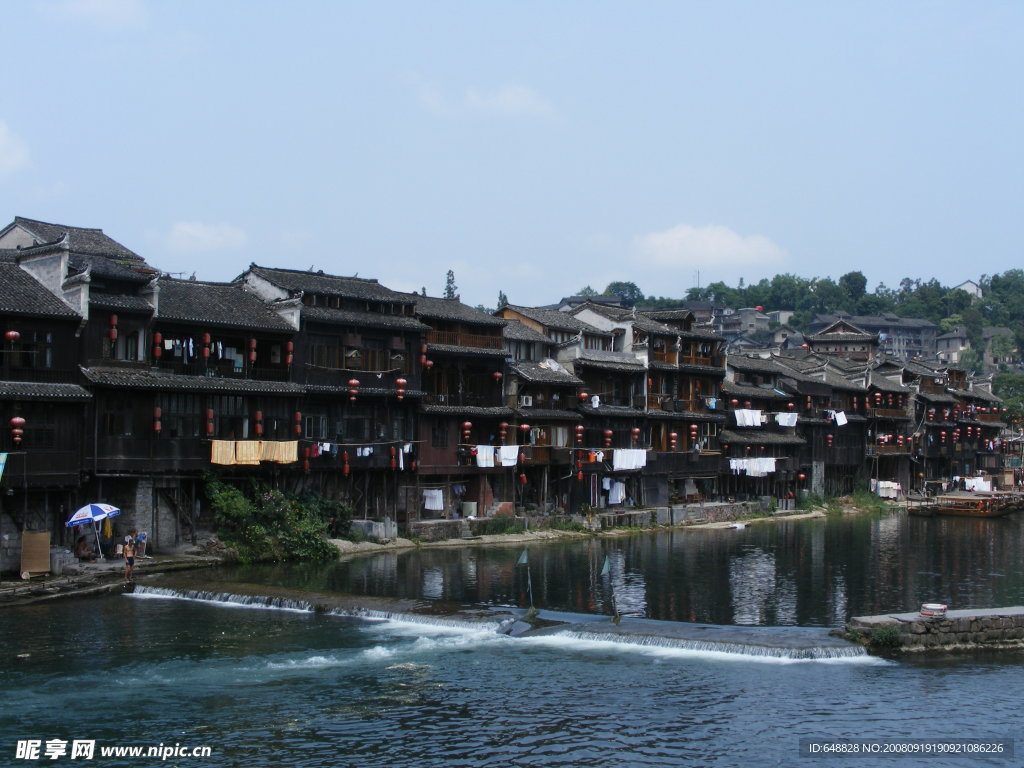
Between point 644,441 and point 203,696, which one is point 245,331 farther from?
point 644,441

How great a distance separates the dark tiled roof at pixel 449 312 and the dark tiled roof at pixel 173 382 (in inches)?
433

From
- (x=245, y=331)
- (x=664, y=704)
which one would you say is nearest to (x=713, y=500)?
(x=245, y=331)

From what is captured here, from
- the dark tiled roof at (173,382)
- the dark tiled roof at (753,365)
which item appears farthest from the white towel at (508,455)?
the dark tiled roof at (753,365)

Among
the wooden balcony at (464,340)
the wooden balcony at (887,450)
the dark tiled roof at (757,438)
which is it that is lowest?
the wooden balcony at (887,450)

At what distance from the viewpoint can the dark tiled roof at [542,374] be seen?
6391 cm

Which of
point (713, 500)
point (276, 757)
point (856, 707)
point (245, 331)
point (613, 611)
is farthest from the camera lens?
point (713, 500)

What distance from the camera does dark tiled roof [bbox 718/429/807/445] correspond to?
268 feet

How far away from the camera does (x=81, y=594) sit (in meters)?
39.6

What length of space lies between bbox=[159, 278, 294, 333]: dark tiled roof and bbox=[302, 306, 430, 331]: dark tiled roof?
1.73 metres

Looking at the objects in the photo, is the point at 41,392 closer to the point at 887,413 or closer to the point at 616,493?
the point at 616,493

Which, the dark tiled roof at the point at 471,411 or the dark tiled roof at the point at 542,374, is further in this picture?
the dark tiled roof at the point at 542,374

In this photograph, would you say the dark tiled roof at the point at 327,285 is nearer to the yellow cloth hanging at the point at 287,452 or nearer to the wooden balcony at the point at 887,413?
the yellow cloth hanging at the point at 287,452

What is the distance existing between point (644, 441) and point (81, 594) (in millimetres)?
43313

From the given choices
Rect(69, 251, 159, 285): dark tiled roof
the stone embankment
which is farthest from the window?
the stone embankment
